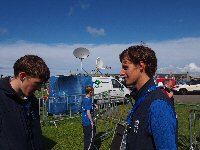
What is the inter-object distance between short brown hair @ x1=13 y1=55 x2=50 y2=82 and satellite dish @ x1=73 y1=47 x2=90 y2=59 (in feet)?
73.8

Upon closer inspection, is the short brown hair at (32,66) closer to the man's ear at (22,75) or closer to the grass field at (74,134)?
the man's ear at (22,75)

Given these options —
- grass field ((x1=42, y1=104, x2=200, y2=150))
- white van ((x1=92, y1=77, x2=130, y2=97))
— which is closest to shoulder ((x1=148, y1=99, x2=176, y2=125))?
grass field ((x1=42, y1=104, x2=200, y2=150))

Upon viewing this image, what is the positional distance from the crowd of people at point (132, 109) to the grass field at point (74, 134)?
698 cm

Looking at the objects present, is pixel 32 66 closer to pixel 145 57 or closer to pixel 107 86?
pixel 145 57

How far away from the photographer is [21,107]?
3029 millimetres

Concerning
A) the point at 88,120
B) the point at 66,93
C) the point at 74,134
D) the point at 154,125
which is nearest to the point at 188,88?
the point at 66,93

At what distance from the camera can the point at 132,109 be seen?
8.96ft

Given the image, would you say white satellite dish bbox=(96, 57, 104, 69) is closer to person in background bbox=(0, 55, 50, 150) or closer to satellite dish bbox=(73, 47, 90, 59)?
satellite dish bbox=(73, 47, 90, 59)

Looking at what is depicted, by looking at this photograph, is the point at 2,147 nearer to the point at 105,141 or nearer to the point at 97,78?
the point at 105,141

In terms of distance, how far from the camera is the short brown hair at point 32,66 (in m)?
2.97

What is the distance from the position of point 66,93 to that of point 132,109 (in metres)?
15.3

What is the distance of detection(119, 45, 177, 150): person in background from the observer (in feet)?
7.97

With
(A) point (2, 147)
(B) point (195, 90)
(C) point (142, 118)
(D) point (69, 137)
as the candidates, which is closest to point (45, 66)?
(A) point (2, 147)

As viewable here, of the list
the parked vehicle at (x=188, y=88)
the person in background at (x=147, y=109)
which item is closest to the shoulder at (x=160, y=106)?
the person in background at (x=147, y=109)
